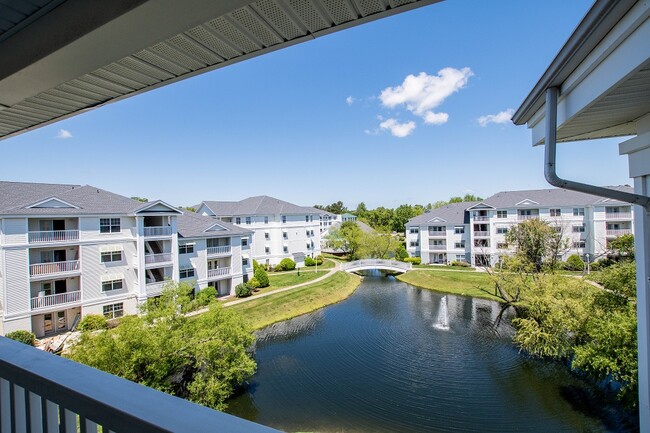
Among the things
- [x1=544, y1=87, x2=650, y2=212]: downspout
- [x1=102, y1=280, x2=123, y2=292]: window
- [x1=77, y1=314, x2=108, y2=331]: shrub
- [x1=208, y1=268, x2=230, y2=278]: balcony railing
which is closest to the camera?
[x1=544, y1=87, x2=650, y2=212]: downspout

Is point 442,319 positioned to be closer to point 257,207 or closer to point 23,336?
point 23,336

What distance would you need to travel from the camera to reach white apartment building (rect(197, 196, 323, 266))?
3058cm

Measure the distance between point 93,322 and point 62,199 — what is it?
573 centimetres

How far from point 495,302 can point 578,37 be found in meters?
21.4

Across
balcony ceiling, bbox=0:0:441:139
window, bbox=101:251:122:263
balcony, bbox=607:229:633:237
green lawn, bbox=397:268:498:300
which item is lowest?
green lawn, bbox=397:268:498:300

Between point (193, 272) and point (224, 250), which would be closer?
point (193, 272)

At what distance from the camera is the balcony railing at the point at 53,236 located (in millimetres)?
14125

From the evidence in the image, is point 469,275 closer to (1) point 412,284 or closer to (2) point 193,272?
(1) point 412,284

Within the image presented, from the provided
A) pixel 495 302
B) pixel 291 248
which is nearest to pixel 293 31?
pixel 495 302

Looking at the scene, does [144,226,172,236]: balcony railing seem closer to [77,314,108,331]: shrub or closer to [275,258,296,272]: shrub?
[77,314,108,331]: shrub

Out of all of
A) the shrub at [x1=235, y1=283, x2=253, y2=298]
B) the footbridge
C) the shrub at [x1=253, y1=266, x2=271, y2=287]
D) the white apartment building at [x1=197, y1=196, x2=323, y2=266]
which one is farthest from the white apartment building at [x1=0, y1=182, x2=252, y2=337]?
the footbridge

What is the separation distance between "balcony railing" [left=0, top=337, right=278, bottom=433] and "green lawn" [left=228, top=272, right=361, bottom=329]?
50.6ft

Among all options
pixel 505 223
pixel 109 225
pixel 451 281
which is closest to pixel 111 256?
pixel 109 225

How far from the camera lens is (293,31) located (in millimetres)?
1432
